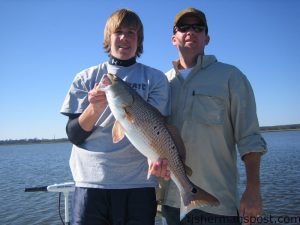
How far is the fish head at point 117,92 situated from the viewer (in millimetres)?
4027

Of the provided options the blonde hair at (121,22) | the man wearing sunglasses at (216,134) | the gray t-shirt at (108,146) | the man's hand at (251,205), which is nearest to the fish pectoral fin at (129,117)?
the gray t-shirt at (108,146)

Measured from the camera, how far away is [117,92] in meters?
4.03

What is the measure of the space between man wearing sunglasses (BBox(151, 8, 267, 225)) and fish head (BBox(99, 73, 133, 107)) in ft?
3.40

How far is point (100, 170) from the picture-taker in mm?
4277

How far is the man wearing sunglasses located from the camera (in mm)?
4426

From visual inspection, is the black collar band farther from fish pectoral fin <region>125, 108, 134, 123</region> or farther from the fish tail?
the fish tail

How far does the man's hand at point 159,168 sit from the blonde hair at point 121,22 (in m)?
1.80

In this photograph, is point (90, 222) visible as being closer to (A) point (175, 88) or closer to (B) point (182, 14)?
(A) point (175, 88)

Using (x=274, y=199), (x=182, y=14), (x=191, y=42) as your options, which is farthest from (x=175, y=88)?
(x=274, y=199)

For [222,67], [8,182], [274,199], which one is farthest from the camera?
[8,182]

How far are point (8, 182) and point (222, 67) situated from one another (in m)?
26.1

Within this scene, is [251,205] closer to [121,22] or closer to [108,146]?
[108,146]

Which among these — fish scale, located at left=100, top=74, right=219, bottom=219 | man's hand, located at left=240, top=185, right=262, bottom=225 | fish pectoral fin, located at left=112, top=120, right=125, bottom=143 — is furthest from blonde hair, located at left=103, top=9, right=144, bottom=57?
man's hand, located at left=240, top=185, right=262, bottom=225

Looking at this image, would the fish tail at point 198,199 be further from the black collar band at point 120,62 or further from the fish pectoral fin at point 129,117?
the black collar band at point 120,62
